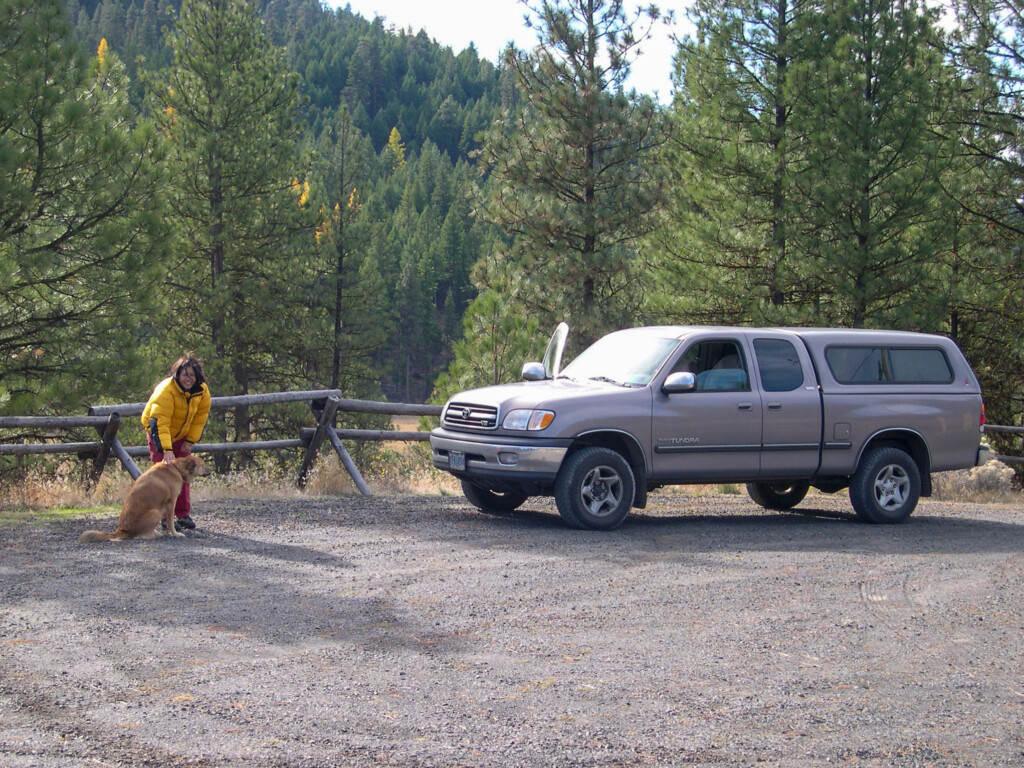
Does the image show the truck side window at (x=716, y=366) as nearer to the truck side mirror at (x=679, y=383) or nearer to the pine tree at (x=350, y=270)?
the truck side mirror at (x=679, y=383)

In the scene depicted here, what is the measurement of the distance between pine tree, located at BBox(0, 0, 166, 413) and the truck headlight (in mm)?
7655

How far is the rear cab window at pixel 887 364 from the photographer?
11.0 meters

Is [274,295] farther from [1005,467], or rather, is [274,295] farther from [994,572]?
[994,572]

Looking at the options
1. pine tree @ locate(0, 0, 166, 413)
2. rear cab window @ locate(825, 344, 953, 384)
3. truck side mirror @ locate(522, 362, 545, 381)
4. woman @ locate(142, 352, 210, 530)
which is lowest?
woman @ locate(142, 352, 210, 530)

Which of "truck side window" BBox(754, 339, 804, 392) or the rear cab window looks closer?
"truck side window" BBox(754, 339, 804, 392)

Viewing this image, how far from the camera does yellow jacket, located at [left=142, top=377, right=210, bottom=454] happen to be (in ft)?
29.6

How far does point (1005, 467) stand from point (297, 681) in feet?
58.9

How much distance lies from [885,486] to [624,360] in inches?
122

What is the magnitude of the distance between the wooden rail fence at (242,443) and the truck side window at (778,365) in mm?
4522

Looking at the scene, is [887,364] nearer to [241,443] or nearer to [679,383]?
[679,383]

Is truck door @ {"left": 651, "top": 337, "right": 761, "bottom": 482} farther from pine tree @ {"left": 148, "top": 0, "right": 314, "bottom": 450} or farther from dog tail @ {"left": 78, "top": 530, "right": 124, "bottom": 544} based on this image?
pine tree @ {"left": 148, "top": 0, "right": 314, "bottom": 450}

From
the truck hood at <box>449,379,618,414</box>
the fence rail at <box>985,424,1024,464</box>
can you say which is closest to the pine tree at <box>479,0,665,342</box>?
the fence rail at <box>985,424,1024,464</box>

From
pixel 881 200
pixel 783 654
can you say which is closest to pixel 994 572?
pixel 783 654

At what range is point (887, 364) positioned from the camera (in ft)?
37.0
